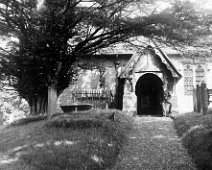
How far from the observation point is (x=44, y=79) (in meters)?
15.4

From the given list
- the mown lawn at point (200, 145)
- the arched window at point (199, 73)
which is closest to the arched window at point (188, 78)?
the arched window at point (199, 73)

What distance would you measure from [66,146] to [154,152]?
335 centimetres

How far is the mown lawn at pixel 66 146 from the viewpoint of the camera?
26.5 ft

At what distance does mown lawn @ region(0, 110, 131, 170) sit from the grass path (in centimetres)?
47

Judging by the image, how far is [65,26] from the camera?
1353 cm

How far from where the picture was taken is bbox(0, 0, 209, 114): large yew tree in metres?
11.4

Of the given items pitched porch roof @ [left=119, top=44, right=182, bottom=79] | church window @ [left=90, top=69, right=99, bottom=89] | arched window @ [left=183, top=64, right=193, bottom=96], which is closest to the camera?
pitched porch roof @ [left=119, top=44, right=182, bottom=79]

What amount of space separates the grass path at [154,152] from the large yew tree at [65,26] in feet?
14.9

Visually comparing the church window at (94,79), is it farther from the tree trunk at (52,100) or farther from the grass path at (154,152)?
the grass path at (154,152)

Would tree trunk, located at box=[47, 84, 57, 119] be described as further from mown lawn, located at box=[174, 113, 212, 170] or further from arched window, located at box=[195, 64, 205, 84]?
arched window, located at box=[195, 64, 205, 84]

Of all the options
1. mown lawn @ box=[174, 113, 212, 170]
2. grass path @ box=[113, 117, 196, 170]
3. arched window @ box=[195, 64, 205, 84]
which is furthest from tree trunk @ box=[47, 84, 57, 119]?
arched window @ box=[195, 64, 205, 84]

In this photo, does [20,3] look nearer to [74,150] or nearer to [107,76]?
[74,150]

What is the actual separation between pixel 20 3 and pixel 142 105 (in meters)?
14.9

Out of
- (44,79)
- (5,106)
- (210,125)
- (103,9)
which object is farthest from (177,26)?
(5,106)
